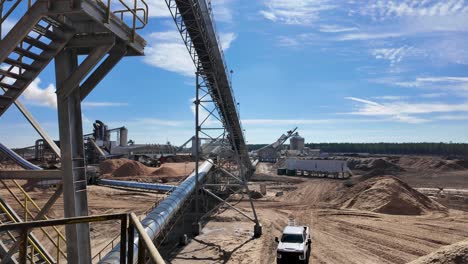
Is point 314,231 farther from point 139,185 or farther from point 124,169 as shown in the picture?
point 124,169

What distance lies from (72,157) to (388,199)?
29.8m

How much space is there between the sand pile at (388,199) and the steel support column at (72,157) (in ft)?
90.9

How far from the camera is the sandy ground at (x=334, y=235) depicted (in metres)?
18.4

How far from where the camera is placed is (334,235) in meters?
22.9

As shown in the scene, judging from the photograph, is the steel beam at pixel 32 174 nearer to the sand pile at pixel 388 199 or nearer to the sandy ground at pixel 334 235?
the sandy ground at pixel 334 235

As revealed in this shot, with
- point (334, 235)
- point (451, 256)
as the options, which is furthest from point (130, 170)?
point (451, 256)

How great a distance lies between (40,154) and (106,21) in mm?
55032

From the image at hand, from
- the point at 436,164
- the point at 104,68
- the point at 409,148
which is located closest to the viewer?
the point at 104,68

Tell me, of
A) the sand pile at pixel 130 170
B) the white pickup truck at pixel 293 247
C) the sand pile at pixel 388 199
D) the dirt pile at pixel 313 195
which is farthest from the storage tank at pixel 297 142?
the white pickup truck at pixel 293 247

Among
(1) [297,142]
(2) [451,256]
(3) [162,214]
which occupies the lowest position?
(3) [162,214]

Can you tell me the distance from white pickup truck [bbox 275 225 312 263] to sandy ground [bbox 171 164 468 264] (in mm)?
1309

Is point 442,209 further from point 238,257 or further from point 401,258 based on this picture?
point 238,257

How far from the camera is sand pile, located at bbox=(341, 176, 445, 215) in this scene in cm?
3147

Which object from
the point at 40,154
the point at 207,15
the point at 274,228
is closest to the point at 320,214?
the point at 274,228
